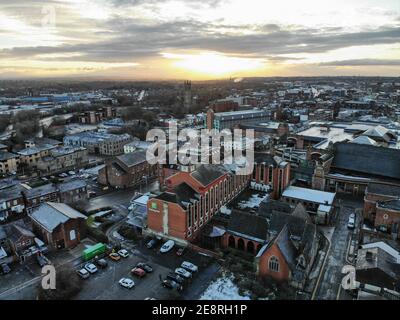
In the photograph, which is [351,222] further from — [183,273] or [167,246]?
[167,246]

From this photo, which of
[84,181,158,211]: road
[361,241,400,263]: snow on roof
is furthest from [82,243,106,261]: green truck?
[361,241,400,263]: snow on roof

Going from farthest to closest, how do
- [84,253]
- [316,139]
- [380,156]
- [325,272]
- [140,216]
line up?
[316,139] < [380,156] < [140,216] < [84,253] < [325,272]

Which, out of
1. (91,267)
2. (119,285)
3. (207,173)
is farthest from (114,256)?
(207,173)

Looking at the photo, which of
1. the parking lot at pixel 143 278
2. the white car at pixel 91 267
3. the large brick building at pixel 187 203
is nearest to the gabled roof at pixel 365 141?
the large brick building at pixel 187 203

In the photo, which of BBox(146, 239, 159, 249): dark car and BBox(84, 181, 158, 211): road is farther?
BBox(84, 181, 158, 211): road

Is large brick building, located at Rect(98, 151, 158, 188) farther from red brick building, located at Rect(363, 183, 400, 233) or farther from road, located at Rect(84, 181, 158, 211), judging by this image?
red brick building, located at Rect(363, 183, 400, 233)
